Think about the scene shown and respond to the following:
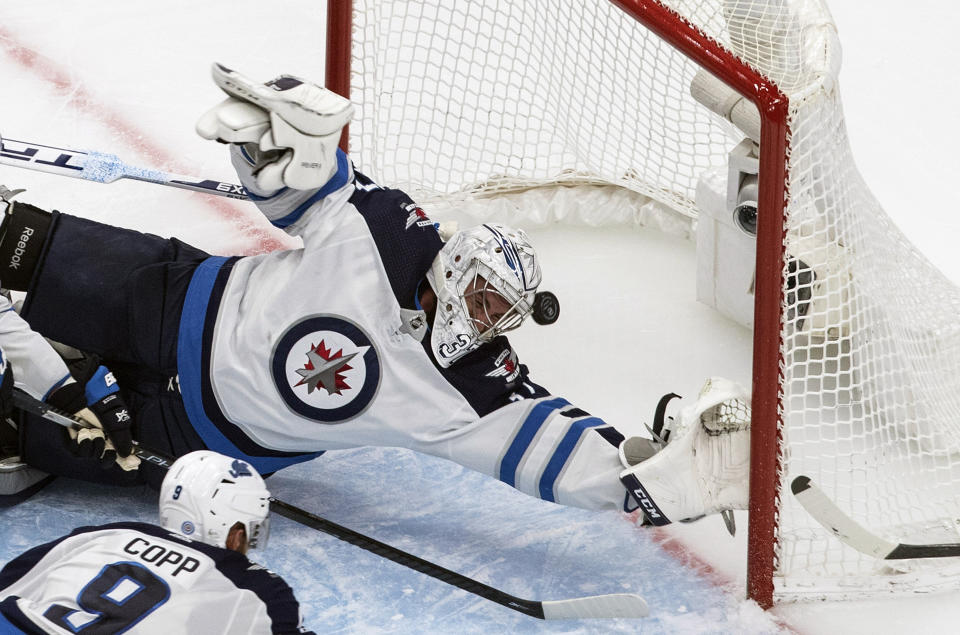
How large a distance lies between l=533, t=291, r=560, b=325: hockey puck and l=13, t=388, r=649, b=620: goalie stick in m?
0.50

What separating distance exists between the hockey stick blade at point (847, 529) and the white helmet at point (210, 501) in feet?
3.35

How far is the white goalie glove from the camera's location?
2.74 m

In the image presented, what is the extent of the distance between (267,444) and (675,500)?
784 mm

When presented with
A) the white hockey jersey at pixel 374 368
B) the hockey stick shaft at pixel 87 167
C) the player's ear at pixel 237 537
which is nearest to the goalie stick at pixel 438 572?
the white hockey jersey at pixel 374 368

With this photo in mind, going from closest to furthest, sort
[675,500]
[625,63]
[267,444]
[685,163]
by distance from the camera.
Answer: [675,500] < [267,444] < [625,63] < [685,163]

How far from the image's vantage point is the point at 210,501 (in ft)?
7.57

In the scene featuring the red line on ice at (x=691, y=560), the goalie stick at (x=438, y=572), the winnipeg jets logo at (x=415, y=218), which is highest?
the winnipeg jets logo at (x=415, y=218)

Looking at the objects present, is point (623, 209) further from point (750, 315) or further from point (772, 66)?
point (772, 66)

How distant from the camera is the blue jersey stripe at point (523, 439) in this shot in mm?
2879

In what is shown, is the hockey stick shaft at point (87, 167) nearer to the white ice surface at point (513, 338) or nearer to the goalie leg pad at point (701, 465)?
the white ice surface at point (513, 338)

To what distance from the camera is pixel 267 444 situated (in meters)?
3.00

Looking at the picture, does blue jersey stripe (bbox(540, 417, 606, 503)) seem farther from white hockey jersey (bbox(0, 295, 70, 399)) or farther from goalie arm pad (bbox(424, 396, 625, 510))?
white hockey jersey (bbox(0, 295, 70, 399))

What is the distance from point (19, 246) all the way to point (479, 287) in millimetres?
919

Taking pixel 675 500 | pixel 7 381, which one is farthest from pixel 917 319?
pixel 7 381
